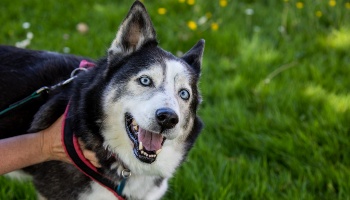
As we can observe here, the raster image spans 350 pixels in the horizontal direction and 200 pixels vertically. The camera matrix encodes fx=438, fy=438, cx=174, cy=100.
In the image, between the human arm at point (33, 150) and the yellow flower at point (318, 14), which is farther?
the yellow flower at point (318, 14)

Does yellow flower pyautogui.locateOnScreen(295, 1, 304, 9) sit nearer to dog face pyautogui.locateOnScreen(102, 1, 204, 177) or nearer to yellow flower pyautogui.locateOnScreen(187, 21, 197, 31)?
yellow flower pyautogui.locateOnScreen(187, 21, 197, 31)

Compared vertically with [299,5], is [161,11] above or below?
above

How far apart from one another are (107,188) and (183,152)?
0.53 metres

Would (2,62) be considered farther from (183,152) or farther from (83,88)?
(183,152)

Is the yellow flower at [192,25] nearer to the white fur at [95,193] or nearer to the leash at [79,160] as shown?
the leash at [79,160]

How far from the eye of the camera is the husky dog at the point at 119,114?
246 cm

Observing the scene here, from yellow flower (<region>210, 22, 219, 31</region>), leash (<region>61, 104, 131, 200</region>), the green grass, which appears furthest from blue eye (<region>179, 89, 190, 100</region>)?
yellow flower (<region>210, 22, 219, 31</region>)

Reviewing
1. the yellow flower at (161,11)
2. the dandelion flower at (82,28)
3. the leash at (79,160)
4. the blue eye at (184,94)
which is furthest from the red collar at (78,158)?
the yellow flower at (161,11)

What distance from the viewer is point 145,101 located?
7.89ft

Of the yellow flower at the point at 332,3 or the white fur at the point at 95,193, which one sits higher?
the yellow flower at the point at 332,3

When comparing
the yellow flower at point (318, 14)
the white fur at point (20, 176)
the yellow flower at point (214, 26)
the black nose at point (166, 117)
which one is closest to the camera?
the black nose at point (166, 117)

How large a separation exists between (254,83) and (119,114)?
7.51ft

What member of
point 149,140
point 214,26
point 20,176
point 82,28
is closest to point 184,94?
point 149,140

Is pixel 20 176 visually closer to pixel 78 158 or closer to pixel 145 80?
pixel 78 158
